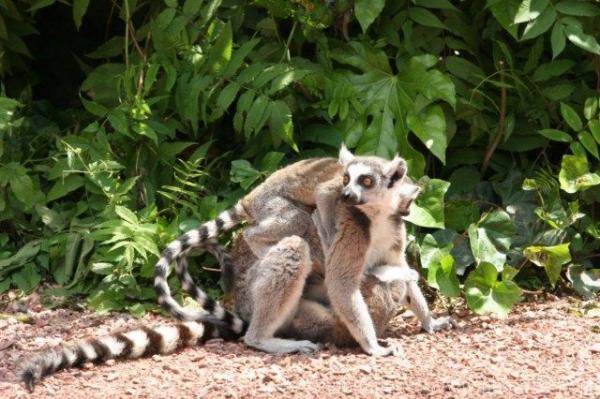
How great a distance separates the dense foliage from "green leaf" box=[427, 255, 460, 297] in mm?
12

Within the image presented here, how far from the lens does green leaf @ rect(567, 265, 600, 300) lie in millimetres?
7297

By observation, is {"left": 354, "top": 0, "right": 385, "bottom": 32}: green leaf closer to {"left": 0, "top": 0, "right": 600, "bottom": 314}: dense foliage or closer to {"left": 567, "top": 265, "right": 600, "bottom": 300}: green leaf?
{"left": 0, "top": 0, "right": 600, "bottom": 314}: dense foliage

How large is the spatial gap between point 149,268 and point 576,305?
3.04 meters

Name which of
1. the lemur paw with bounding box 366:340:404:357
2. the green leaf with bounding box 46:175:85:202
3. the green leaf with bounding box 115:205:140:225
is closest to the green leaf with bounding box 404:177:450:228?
the lemur paw with bounding box 366:340:404:357

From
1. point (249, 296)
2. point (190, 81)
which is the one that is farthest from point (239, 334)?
point (190, 81)

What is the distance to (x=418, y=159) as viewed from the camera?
288 inches

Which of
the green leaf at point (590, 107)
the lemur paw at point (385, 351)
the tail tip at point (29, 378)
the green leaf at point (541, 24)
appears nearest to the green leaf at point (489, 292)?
the lemur paw at point (385, 351)

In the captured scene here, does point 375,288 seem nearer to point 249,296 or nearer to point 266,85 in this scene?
point 249,296

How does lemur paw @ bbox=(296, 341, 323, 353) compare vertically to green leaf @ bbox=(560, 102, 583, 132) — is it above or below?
below

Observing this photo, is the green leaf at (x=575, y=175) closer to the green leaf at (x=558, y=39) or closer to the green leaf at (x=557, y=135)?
the green leaf at (x=557, y=135)

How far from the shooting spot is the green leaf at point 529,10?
22.8ft

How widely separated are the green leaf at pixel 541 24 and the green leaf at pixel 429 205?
1.17m

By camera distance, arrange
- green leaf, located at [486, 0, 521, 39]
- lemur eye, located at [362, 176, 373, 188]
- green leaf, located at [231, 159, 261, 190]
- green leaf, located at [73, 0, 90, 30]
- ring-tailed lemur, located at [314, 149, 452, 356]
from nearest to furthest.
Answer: ring-tailed lemur, located at [314, 149, 452, 356]
lemur eye, located at [362, 176, 373, 188]
green leaf, located at [486, 0, 521, 39]
green leaf, located at [231, 159, 261, 190]
green leaf, located at [73, 0, 90, 30]

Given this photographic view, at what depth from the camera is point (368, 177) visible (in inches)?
253
